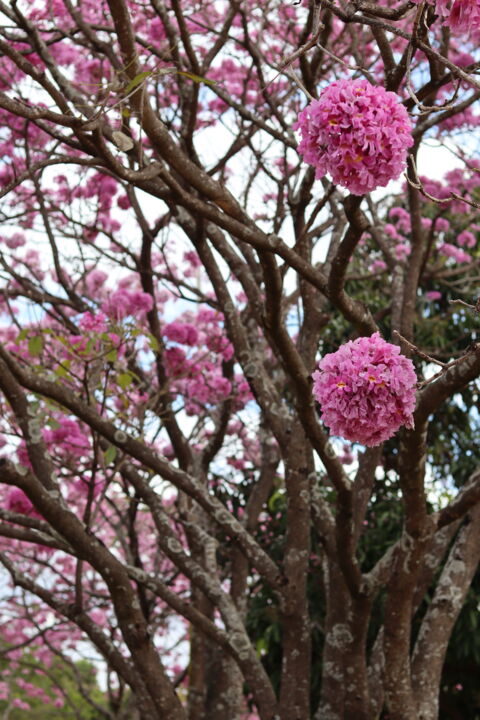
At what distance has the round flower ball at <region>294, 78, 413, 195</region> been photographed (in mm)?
1559

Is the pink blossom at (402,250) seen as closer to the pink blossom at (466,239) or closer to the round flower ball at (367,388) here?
the pink blossom at (466,239)

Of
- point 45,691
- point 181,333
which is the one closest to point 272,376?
point 181,333

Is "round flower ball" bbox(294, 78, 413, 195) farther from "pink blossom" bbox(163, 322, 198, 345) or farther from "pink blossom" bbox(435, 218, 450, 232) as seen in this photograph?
"pink blossom" bbox(435, 218, 450, 232)

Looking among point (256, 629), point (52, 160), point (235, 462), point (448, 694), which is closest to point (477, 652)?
point (448, 694)

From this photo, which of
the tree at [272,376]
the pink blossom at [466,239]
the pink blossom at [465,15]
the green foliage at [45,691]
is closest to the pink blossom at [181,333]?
the tree at [272,376]

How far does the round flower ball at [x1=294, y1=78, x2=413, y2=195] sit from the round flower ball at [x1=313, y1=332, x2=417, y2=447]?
33cm

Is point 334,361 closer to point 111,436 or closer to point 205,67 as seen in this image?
point 111,436

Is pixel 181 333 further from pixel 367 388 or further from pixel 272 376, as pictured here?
pixel 367 388

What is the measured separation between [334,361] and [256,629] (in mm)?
3752

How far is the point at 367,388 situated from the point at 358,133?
48cm

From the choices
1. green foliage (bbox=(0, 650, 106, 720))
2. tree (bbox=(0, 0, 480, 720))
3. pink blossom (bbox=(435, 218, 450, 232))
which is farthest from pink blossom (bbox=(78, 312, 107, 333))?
green foliage (bbox=(0, 650, 106, 720))

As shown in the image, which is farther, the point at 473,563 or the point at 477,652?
the point at 477,652

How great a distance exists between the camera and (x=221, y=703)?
4.14m

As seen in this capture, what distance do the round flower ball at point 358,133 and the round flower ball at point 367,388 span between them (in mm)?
330
